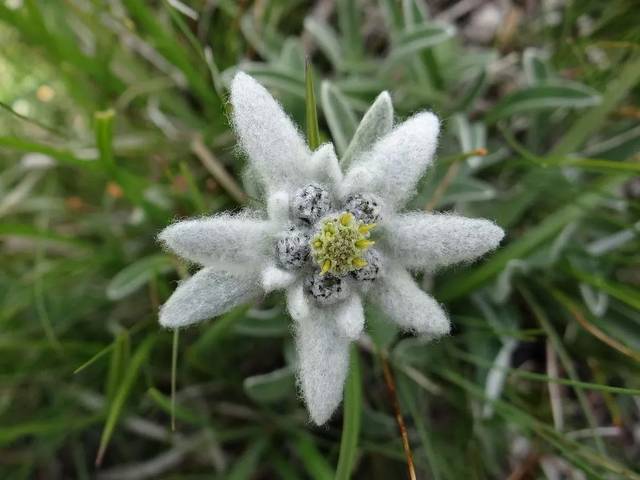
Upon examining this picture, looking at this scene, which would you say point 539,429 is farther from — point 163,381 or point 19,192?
point 19,192

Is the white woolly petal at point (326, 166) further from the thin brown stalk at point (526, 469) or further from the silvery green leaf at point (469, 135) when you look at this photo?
the thin brown stalk at point (526, 469)

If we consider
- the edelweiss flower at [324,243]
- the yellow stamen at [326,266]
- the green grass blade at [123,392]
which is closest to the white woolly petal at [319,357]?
the edelweiss flower at [324,243]

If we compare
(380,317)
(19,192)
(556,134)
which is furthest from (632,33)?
(19,192)

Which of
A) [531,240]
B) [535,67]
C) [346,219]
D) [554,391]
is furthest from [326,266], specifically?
[535,67]

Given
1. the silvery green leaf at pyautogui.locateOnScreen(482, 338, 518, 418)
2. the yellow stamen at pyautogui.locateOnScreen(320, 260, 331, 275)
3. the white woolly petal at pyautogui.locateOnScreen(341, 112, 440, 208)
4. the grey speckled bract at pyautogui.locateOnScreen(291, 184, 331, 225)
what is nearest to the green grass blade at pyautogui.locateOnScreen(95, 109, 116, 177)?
the grey speckled bract at pyautogui.locateOnScreen(291, 184, 331, 225)

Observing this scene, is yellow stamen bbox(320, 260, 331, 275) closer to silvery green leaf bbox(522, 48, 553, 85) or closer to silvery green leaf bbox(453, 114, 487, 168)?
silvery green leaf bbox(453, 114, 487, 168)
